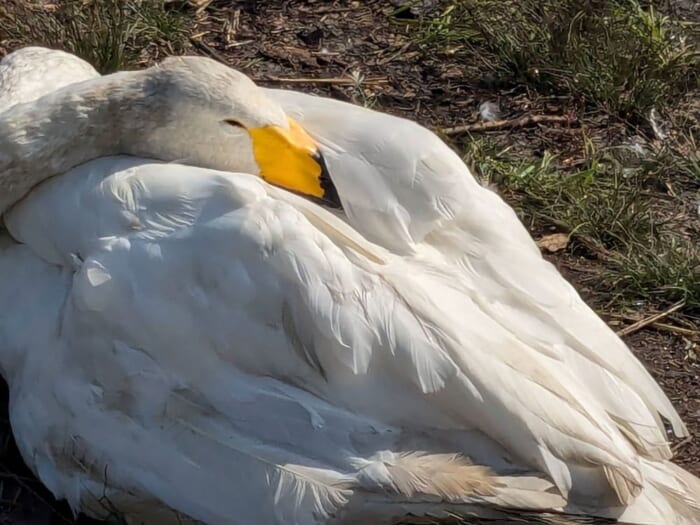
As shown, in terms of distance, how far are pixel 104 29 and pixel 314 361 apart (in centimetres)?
249

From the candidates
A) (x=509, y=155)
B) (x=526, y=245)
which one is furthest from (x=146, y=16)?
Answer: (x=526, y=245)

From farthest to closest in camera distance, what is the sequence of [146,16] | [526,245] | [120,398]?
[146,16], [526,245], [120,398]

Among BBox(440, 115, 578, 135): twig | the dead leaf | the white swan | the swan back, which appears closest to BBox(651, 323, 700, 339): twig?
the dead leaf

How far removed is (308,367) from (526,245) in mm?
772

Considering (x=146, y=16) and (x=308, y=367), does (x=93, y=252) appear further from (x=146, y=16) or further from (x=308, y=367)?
(x=146, y=16)

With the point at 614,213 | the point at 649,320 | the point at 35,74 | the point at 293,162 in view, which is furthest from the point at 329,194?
the point at 614,213

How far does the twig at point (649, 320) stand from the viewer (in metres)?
4.58

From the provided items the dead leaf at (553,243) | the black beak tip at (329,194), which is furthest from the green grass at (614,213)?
the black beak tip at (329,194)

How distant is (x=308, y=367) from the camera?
3.42 meters

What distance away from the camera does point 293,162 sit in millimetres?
3785

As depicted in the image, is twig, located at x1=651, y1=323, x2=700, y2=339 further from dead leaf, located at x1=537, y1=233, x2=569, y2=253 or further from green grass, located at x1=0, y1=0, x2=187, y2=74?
green grass, located at x1=0, y1=0, x2=187, y2=74

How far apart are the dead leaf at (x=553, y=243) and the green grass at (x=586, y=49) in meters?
0.87

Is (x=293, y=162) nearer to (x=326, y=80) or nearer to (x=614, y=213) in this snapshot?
(x=614, y=213)

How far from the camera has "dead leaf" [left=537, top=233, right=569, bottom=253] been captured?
16.1 ft
